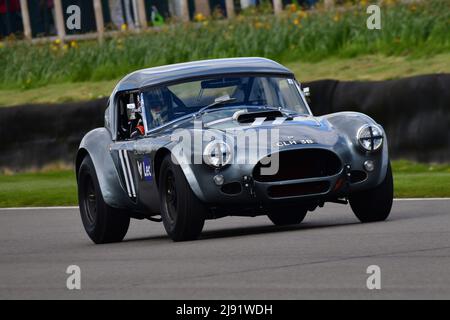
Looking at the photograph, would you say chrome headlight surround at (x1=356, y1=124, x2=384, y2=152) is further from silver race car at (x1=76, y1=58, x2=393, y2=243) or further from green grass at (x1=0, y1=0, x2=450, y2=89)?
green grass at (x1=0, y1=0, x2=450, y2=89)

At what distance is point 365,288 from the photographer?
7.50m

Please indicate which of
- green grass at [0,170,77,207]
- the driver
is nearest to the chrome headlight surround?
the driver

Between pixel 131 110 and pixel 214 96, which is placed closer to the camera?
pixel 214 96

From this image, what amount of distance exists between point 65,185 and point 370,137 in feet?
30.6

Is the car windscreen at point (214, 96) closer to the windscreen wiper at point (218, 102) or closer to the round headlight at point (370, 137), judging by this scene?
the windscreen wiper at point (218, 102)

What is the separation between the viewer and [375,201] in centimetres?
1133

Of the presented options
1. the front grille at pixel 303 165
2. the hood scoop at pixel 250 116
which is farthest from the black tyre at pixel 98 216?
the front grille at pixel 303 165

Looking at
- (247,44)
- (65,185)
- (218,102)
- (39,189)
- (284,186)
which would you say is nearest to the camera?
(284,186)

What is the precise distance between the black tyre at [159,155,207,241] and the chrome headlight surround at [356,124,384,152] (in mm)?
1424

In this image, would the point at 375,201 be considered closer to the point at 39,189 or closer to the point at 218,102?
the point at 218,102

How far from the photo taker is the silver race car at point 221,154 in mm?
10609

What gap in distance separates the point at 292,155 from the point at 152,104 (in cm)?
181

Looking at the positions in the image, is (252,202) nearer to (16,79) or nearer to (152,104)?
(152,104)

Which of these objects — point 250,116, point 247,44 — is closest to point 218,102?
point 250,116
